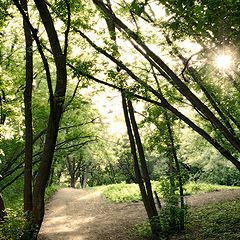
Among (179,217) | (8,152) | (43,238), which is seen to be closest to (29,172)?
(43,238)

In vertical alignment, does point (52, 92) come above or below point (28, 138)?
above

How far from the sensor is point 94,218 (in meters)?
15.1

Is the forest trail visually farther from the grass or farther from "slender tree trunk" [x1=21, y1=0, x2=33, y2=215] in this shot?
"slender tree trunk" [x1=21, y1=0, x2=33, y2=215]

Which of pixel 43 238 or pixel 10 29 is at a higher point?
pixel 10 29

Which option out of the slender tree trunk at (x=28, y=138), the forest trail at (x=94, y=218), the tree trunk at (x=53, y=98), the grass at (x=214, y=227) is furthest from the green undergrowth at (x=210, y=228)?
the tree trunk at (x=53, y=98)

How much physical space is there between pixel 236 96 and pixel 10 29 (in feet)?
27.0

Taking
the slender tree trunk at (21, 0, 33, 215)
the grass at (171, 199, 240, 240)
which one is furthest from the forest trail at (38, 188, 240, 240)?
the slender tree trunk at (21, 0, 33, 215)

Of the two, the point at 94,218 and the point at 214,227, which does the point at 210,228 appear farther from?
the point at 94,218

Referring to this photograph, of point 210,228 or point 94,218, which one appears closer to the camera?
point 210,228

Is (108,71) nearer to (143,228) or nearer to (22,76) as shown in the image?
(143,228)

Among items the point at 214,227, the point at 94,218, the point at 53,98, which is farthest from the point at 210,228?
the point at 94,218

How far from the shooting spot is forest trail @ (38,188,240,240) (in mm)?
11625

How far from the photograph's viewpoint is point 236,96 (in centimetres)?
966

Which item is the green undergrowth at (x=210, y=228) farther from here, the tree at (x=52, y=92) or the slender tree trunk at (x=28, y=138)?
the tree at (x=52, y=92)
